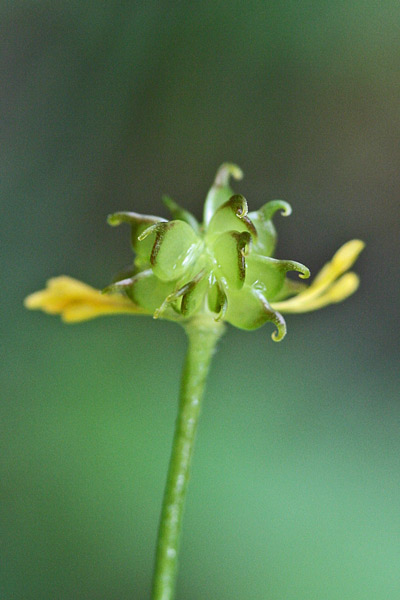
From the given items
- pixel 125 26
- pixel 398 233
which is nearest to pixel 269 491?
pixel 398 233

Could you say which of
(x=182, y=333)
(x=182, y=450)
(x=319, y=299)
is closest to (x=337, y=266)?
(x=319, y=299)

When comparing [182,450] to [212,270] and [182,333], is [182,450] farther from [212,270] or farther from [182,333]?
[182,333]

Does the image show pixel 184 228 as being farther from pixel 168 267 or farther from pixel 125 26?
pixel 125 26

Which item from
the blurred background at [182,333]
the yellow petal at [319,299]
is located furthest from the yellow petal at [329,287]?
the blurred background at [182,333]

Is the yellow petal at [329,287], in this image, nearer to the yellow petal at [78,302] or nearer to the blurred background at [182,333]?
the yellow petal at [78,302]

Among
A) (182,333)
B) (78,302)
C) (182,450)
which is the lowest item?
(182,450)

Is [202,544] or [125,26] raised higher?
[125,26]

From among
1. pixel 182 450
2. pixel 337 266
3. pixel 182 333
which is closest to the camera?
pixel 182 450

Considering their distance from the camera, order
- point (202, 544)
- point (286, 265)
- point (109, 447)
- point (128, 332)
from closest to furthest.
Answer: point (286, 265) → point (202, 544) → point (109, 447) → point (128, 332)
